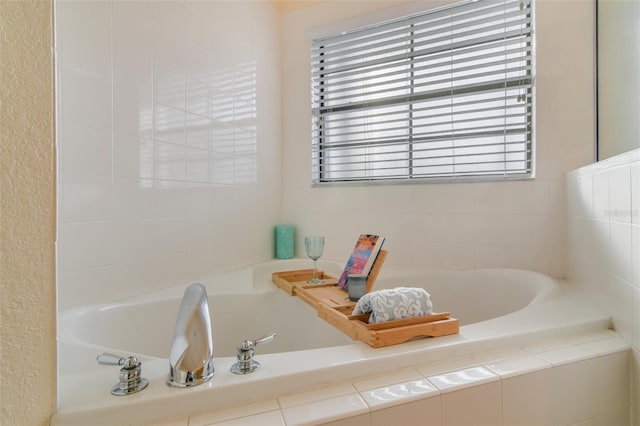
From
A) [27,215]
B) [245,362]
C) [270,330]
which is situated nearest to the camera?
[27,215]

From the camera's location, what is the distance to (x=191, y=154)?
1521 mm

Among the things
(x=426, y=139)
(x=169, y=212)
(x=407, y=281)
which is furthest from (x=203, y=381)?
(x=426, y=139)

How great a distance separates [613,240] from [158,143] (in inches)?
63.4

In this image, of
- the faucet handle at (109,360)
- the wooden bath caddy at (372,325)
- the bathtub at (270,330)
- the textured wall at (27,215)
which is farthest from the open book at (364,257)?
the textured wall at (27,215)

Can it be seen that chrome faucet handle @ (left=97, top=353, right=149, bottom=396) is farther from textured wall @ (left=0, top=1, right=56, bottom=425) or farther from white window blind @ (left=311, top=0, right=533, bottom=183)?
white window blind @ (left=311, top=0, right=533, bottom=183)

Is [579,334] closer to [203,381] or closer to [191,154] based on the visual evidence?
[203,381]

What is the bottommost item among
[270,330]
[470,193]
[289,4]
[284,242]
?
[270,330]

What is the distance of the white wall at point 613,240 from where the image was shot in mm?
843

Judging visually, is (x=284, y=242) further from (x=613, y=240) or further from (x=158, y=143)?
(x=613, y=240)

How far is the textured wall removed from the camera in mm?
521

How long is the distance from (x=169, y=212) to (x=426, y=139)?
1.38 meters

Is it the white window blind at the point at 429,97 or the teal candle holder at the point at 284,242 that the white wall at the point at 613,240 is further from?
the teal candle holder at the point at 284,242

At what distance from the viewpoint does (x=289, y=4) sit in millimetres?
2152

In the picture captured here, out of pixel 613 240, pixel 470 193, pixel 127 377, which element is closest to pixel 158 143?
pixel 127 377
